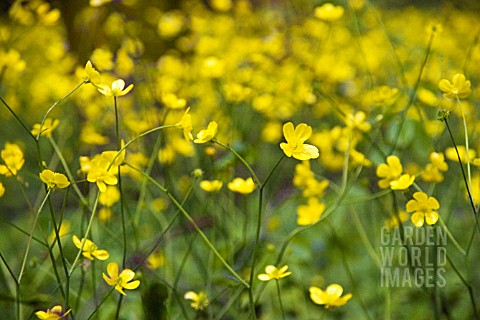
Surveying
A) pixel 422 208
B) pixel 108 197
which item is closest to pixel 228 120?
pixel 108 197

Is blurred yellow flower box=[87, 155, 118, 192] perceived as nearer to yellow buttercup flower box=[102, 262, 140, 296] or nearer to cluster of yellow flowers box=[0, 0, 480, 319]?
cluster of yellow flowers box=[0, 0, 480, 319]

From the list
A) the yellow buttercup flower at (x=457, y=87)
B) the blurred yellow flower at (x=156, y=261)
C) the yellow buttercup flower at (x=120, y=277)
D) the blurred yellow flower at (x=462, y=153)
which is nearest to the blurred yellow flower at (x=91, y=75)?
the yellow buttercup flower at (x=120, y=277)

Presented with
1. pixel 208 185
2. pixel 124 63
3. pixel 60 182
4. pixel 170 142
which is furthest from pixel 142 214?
pixel 60 182

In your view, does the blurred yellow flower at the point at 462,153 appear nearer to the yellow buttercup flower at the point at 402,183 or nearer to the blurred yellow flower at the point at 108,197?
the yellow buttercup flower at the point at 402,183

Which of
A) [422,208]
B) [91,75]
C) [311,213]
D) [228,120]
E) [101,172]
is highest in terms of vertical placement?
[91,75]

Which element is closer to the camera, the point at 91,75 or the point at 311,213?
the point at 91,75

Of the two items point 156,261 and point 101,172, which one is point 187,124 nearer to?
point 101,172

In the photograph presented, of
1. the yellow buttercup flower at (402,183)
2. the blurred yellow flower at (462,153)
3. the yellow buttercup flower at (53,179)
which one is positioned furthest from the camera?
the blurred yellow flower at (462,153)
